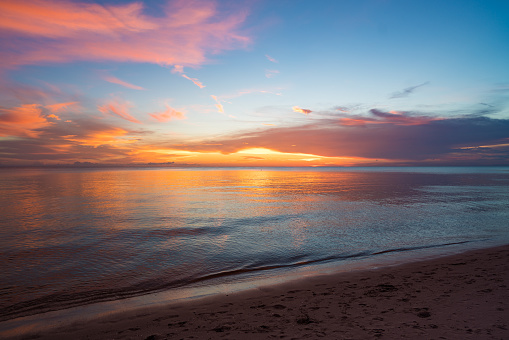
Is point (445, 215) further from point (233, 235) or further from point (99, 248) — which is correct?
point (99, 248)

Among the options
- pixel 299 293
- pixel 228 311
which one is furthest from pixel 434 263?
pixel 228 311

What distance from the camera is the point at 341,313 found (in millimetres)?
7547

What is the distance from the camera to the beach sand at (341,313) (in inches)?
253

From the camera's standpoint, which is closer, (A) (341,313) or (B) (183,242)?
(A) (341,313)

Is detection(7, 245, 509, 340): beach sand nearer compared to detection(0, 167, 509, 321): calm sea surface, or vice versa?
detection(7, 245, 509, 340): beach sand

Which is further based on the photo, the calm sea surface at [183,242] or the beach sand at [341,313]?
the calm sea surface at [183,242]

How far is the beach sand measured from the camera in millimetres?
6438

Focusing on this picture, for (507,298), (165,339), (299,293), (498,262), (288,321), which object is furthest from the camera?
(498,262)

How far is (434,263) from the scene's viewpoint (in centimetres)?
1280

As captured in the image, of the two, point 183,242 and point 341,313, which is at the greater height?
point 341,313

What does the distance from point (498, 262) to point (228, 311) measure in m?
12.4

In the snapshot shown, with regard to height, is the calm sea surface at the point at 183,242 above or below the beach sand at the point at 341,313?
below

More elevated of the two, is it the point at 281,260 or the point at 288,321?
the point at 288,321

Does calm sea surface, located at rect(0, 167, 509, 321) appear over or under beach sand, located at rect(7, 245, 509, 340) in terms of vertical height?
under
